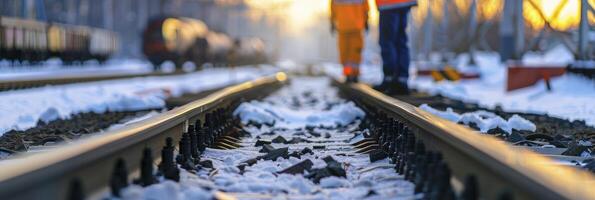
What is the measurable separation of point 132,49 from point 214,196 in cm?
7554

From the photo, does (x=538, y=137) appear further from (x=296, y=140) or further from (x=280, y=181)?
(x=280, y=181)

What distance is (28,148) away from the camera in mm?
5660

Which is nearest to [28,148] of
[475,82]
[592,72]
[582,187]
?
[582,187]

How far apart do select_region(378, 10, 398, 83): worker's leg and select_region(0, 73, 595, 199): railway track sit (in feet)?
13.4

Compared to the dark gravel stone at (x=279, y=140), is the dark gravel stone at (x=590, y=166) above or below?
above

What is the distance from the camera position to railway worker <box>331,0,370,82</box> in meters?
12.7

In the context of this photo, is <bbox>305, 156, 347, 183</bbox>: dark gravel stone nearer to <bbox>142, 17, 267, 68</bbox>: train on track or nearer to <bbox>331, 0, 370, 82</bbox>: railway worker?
<bbox>331, 0, 370, 82</bbox>: railway worker

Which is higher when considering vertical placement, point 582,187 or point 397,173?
point 582,187

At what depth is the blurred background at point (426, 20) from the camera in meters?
19.4

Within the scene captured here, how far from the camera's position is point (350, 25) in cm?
1280

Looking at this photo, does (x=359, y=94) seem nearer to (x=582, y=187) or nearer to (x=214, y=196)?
(x=214, y=196)

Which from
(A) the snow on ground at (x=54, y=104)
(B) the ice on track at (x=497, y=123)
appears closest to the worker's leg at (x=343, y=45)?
(A) the snow on ground at (x=54, y=104)

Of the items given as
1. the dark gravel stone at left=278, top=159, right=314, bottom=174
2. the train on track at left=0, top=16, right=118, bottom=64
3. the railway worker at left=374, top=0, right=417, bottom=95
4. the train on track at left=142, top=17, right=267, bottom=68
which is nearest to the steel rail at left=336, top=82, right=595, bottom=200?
the dark gravel stone at left=278, top=159, right=314, bottom=174

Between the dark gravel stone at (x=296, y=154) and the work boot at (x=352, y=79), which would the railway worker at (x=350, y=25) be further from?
the dark gravel stone at (x=296, y=154)
